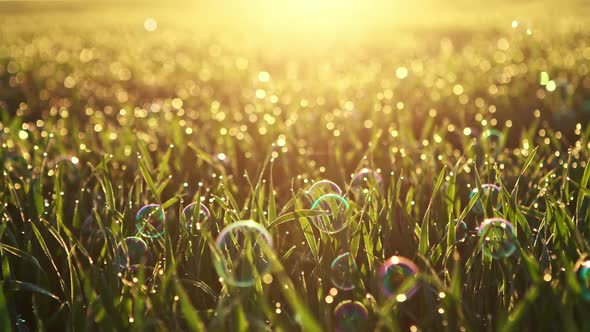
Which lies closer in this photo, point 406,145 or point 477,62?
point 406,145

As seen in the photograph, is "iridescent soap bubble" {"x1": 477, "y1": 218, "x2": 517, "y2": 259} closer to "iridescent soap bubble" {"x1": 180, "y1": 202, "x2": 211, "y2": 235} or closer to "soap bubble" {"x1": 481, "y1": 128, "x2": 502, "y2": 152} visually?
"iridescent soap bubble" {"x1": 180, "y1": 202, "x2": 211, "y2": 235}

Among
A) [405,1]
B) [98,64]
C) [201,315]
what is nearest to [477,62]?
[98,64]

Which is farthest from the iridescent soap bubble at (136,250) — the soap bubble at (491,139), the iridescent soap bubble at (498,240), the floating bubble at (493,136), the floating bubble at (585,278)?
the floating bubble at (493,136)

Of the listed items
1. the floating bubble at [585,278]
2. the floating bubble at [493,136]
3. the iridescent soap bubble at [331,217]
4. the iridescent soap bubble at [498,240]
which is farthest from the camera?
the floating bubble at [493,136]

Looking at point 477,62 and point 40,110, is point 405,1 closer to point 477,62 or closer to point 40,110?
point 477,62

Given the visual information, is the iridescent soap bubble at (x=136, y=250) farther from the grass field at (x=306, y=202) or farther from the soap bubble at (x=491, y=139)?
the soap bubble at (x=491, y=139)

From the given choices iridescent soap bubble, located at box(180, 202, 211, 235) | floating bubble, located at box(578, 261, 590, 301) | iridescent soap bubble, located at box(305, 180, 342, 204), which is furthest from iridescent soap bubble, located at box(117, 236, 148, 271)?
floating bubble, located at box(578, 261, 590, 301)

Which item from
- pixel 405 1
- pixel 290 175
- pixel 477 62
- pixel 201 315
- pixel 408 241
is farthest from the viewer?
pixel 405 1
